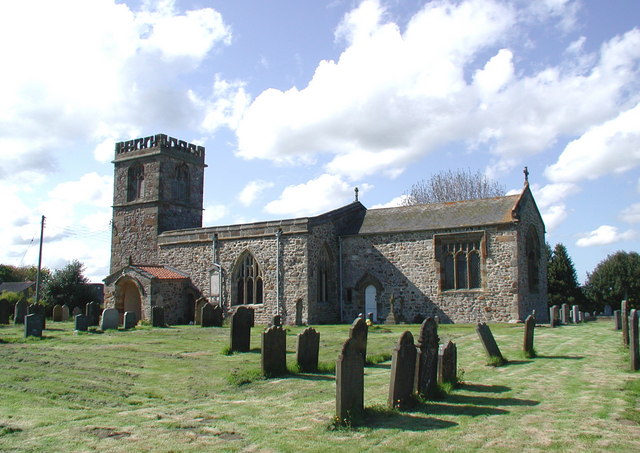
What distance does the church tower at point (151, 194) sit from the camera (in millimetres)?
34406

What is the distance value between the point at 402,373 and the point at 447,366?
5.72ft

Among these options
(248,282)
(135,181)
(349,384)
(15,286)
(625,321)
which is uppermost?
(135,181)

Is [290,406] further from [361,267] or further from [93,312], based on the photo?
[361,267]

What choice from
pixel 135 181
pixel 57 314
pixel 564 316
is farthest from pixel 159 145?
pixel 564 316

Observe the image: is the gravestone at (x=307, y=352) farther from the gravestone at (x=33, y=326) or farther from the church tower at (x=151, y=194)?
the church tower at (x=151, y=194)

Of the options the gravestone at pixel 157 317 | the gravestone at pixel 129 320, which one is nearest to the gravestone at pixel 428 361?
the gravestone at pixel 129 320

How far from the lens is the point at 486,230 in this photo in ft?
85.0

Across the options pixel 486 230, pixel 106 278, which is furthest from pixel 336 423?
pixel 106 278

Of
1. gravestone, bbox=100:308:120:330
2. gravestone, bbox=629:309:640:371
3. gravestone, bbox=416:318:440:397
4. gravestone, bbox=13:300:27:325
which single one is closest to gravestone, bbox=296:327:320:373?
gravestone, bbox=416:318:440:397

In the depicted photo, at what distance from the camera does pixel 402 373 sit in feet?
26.5

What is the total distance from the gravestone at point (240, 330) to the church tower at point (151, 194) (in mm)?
19676

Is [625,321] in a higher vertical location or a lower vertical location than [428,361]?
higher

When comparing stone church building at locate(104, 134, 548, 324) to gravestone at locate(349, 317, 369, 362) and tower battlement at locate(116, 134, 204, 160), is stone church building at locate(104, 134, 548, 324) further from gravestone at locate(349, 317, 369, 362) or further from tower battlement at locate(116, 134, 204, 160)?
gravestone at locate(349, 317, 369, 362)

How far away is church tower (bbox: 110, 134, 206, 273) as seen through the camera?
34406 millimetres
